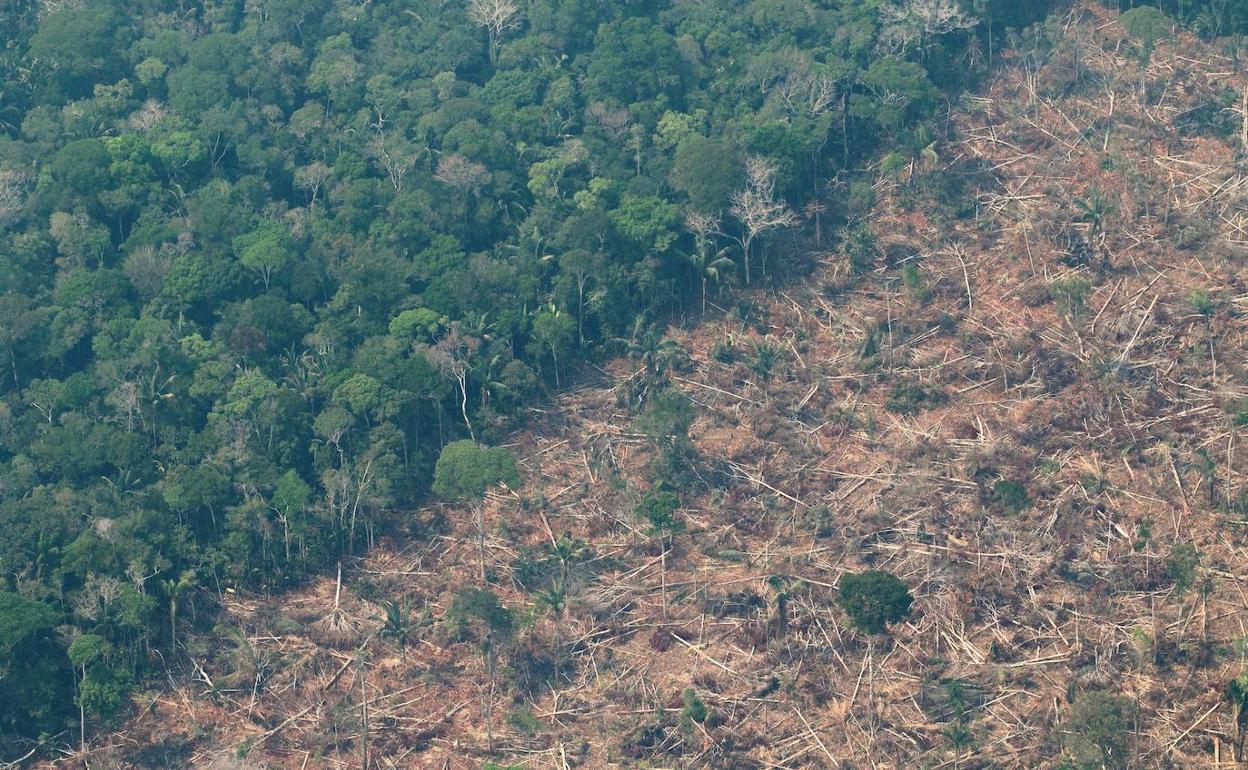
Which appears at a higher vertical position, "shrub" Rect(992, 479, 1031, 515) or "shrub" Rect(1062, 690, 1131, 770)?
"shrub" Rect(992, 479, 1031, 515)

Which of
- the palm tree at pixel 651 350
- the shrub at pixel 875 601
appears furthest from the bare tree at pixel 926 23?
the shrub at pixel 875 601

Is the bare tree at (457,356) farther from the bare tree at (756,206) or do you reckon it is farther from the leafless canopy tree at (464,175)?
the bare tree at (756,206)

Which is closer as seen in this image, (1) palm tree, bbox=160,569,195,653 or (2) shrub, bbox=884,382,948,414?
(1) palm tree, bbox=160,569,195,653

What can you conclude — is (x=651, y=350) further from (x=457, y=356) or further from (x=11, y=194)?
(x=11, y=194)

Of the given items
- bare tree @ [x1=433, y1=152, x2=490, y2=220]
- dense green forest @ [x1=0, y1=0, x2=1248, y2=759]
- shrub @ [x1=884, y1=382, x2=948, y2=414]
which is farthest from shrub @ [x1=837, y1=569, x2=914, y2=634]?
bare tree @ [x1=433, y1=152, x2=490, y2=220]

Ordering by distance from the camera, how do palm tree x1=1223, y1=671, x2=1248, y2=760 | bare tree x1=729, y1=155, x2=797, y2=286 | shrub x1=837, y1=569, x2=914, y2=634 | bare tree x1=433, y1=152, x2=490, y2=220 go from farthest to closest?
bare tree x1=433, y1=152, x2=490, y2=220, bare tree x1=729, y1=155, x2=797, y2=286, shrub x1=837, y1=569, x2=914, y2=634, palm tree x1=1223, y1=671, x2=1248, y2=760

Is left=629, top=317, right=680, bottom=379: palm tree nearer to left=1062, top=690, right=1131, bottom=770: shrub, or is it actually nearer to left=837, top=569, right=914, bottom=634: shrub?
left=837, top=569, right=914, bottom=634: shrub

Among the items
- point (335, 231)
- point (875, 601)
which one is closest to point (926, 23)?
point (335, 231)

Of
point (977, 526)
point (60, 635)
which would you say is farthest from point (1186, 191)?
point (60, 635)
